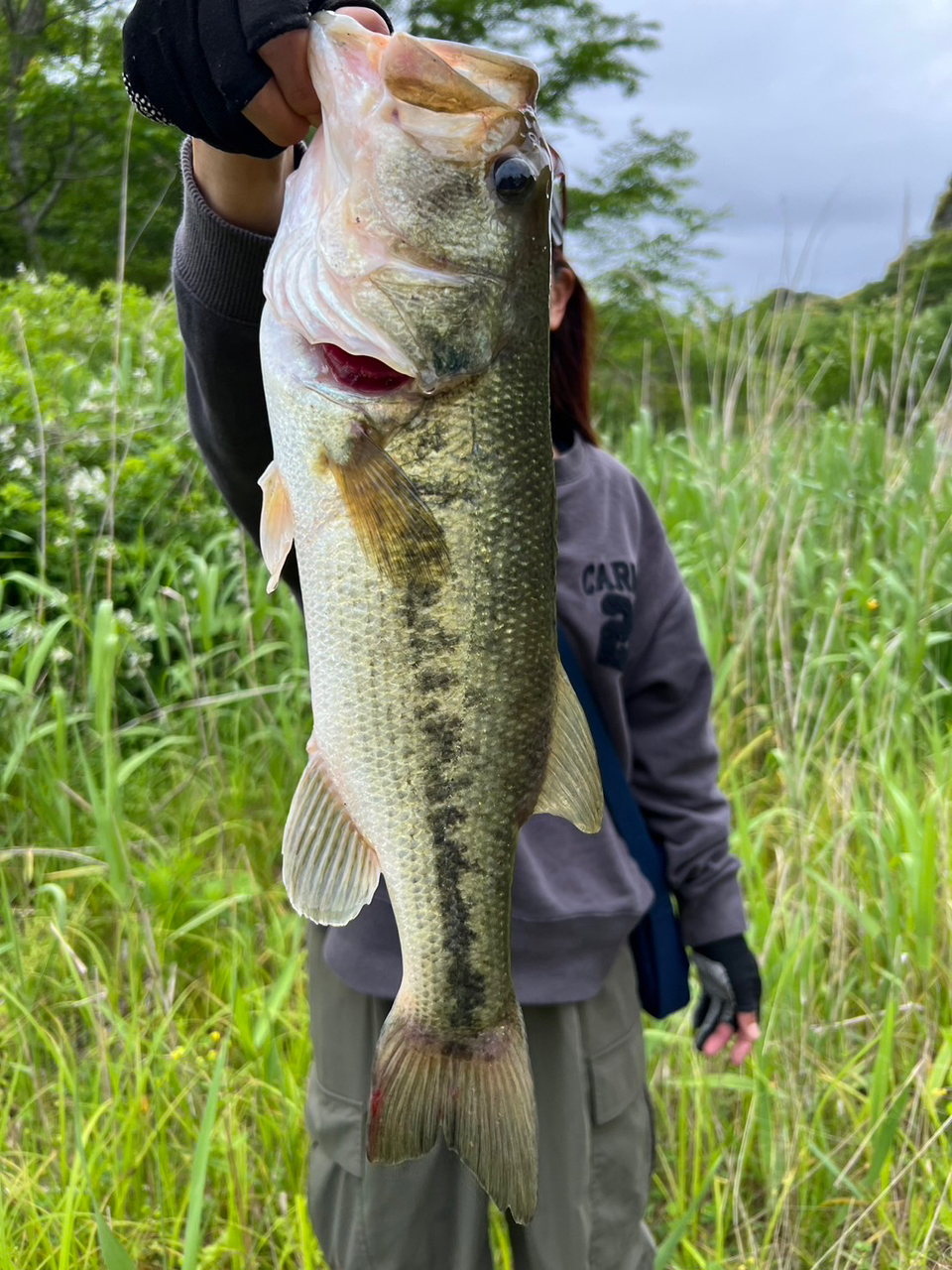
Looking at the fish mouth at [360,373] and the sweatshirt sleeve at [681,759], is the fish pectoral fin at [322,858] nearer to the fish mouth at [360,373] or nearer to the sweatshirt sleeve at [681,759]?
the fish mouth at [360,373]

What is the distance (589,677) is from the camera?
5.33ft

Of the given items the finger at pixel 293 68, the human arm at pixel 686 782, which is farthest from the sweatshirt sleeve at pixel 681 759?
the finger at pixel 293 68

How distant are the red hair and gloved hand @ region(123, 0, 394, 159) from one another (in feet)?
2.85

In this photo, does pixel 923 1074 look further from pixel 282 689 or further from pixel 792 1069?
pixel 282 689

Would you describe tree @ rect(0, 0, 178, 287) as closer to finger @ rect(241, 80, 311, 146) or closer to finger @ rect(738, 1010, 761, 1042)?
finger @ rect(241, 80, 311, 146)

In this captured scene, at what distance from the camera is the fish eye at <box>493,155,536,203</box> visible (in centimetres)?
102

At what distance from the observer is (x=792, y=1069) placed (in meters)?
2.11

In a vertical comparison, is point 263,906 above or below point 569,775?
below

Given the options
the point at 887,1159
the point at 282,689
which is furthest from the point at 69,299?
the point at 887,1159

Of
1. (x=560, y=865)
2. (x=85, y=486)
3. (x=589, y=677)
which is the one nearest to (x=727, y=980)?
(x=560, y=865)

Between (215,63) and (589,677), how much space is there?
1.06 meters

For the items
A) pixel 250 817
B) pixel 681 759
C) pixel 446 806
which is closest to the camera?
pixel 446 806

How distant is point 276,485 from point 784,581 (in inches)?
86.4

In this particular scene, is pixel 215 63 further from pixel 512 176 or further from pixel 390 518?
pixel 390 518
